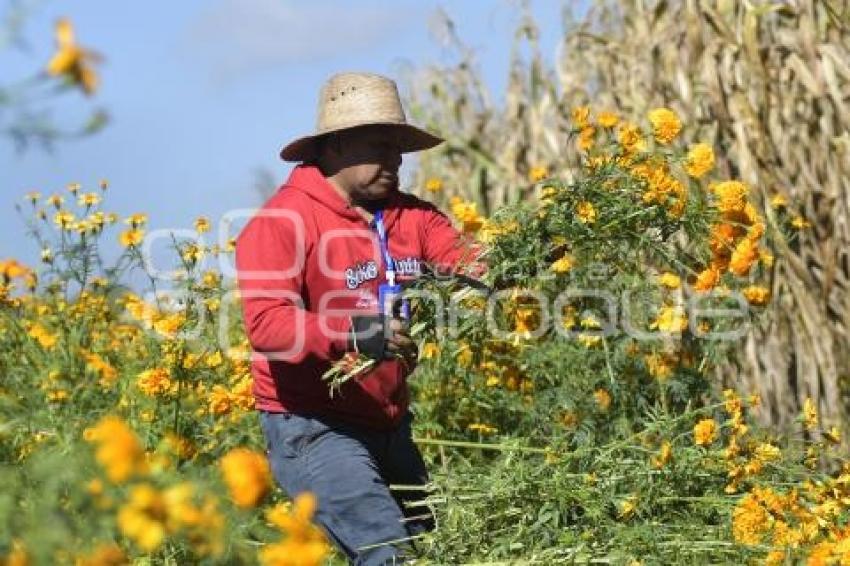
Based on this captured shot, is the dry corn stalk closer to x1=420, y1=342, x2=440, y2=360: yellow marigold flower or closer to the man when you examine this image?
x1=420, y1=342, x2=440, y2=360: yellow marigold flower

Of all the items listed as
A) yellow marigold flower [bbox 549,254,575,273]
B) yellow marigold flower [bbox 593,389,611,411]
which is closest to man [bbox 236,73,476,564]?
yellow marigold flower [bbox 549,254,575,273]

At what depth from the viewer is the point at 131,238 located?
555 cm

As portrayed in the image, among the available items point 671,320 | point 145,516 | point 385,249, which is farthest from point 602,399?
point 145,516

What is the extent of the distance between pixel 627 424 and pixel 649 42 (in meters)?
3.14

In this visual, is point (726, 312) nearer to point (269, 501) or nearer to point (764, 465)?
point (764, 465)

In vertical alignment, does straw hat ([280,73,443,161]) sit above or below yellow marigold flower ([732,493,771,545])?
above

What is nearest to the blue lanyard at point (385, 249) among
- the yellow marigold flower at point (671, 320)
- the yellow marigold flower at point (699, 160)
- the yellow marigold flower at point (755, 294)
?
the yellow marigold flower at point (699, 160)

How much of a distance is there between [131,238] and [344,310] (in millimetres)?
1767

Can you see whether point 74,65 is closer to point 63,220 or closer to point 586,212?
point 586,212

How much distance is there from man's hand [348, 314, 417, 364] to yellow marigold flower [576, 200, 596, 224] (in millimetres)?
735

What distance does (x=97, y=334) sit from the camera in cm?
595

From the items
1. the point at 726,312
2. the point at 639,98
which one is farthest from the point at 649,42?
the point at 726,312

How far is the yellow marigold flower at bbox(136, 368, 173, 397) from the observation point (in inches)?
191

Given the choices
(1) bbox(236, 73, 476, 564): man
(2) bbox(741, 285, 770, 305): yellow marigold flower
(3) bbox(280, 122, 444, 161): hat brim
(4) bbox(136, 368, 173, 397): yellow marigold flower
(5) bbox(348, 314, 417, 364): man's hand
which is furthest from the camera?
(2) bbox(741, 285, 770, 305): yellow marigold flower
